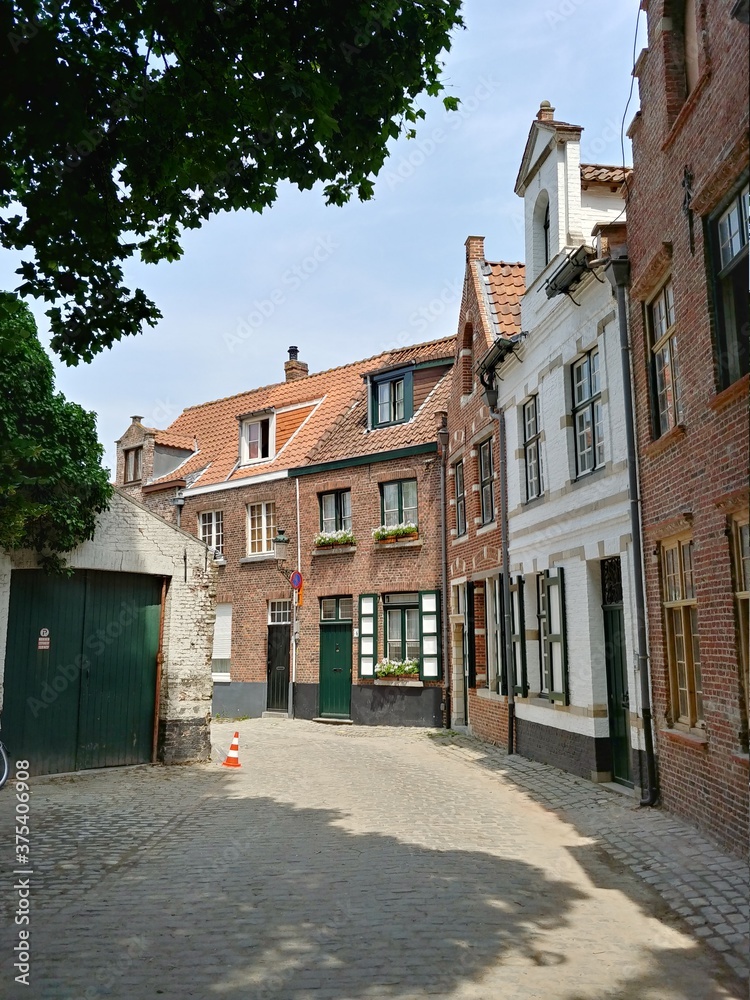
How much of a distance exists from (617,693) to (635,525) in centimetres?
247

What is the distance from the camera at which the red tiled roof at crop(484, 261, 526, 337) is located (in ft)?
55.0

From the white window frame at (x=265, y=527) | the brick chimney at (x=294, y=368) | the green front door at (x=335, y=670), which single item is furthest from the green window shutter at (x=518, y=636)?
the brick chimney at (x=294, y=368)

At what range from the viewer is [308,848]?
8.12 meters

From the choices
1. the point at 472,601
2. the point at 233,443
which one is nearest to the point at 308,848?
the point at 472,601

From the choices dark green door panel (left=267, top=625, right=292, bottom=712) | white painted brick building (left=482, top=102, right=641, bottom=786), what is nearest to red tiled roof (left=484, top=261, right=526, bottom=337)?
white painted brick building (left=482, top=102, right=641, bottom=786)

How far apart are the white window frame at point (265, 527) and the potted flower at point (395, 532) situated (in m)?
3.77

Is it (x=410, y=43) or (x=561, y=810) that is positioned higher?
(x=410, y=43)

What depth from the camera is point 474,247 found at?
18.7 metres

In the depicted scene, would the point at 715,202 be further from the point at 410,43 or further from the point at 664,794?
the point at 664,794

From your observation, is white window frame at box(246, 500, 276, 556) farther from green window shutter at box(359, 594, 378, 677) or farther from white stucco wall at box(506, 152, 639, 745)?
white stucco wall at box(506, 152, 639, 745)

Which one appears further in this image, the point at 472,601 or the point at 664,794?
the point at 472,601

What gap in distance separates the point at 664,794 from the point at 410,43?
7731mm

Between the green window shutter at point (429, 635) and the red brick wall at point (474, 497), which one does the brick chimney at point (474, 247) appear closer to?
the red brick wall at point (474, 497)

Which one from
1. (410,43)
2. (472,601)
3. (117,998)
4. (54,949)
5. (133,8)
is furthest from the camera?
(472,601)
